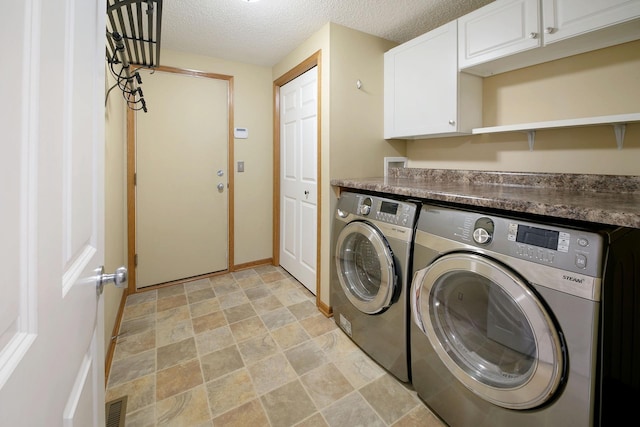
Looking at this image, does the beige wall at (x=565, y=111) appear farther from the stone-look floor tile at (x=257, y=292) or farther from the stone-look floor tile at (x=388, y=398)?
the stone-look floor tile at (x=257, y=292)

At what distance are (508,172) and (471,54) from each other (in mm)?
775

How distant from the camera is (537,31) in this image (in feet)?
4.83

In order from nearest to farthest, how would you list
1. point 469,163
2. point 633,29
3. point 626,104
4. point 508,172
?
point 633,29
point 626,104
point 508,172
point 469,163

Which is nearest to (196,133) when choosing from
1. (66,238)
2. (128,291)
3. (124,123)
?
(124,123)

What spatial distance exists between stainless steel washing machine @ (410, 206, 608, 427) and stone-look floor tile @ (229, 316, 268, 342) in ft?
3.56

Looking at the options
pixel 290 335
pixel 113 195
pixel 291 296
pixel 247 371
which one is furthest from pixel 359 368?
pixel 113 195

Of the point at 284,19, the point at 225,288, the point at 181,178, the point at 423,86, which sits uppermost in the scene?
the point at 284,19

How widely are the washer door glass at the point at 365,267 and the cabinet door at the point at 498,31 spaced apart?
1227mm

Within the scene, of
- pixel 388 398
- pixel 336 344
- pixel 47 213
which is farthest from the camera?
pixel 336 344

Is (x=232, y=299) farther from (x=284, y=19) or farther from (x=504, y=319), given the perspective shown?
(x=284, y=19)

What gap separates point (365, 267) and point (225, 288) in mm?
1514

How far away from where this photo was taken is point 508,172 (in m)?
1.87

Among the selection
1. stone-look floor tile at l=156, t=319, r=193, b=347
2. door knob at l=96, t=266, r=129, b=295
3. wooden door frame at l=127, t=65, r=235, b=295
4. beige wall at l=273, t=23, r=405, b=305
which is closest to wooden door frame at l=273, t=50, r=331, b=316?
beige wall at l=273, t=23, r=405, b=305

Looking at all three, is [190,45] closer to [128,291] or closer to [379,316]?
[128,291]
